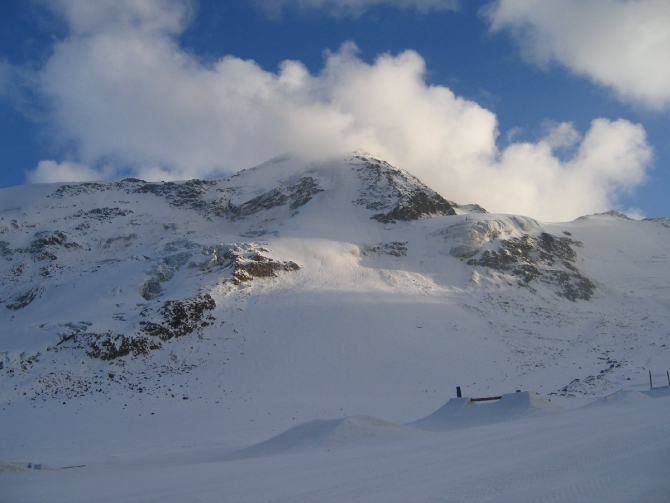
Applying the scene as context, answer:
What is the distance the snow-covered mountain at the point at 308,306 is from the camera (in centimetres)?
2303

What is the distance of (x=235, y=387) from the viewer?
24.2 m

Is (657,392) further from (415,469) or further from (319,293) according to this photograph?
(319,293)

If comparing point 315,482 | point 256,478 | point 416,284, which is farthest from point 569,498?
point 416,284

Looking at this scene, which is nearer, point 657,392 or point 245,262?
point 657,392

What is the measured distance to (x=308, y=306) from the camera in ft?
109

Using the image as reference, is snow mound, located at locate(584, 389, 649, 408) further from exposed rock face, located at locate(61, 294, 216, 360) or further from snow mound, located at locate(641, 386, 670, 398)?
exposed rock face, located at locate(61, 294, 216, 360)

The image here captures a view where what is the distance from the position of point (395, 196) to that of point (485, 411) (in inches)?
1515

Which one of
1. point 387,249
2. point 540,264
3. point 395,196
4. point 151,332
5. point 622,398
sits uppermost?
point 395,196

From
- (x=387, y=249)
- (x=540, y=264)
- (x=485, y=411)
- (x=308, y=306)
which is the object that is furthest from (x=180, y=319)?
(x=540, y=264)

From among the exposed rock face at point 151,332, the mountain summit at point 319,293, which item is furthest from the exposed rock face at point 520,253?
the exposed rock face at point 151,332

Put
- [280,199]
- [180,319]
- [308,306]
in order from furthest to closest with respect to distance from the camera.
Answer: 1. [280,199]
2. [308,306]
3. [180,319]

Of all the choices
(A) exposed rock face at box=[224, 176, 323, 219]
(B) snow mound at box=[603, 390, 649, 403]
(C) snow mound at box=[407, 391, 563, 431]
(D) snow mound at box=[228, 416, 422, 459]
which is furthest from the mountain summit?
(D) snow mound at box=[228, 416, 422, 459]

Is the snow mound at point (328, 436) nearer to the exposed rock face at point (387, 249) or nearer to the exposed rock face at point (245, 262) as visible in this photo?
the exposed rock face at point (245, 262)

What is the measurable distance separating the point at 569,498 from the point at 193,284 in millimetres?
30127
